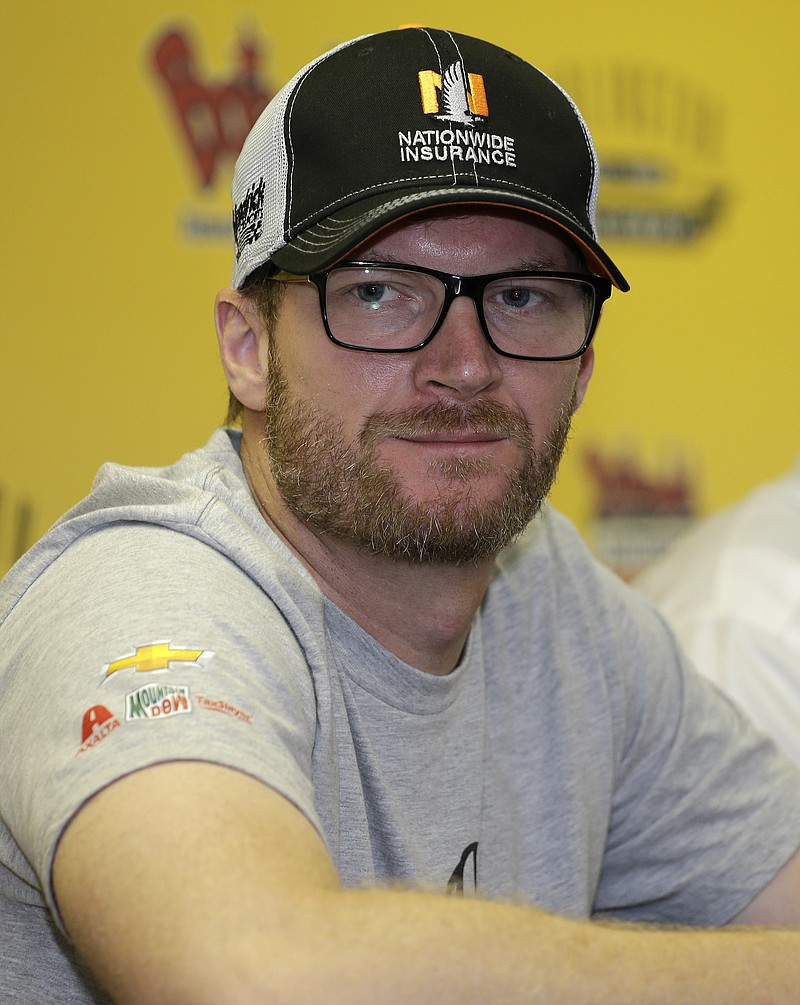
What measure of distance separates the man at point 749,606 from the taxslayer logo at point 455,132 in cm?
74

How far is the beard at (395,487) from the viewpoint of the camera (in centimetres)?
85

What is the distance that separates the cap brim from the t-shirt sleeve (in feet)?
0.70

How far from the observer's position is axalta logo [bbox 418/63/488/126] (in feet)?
2.80

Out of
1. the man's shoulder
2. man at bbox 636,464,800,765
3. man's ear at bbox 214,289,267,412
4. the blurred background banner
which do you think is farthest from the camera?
the blurred background banner

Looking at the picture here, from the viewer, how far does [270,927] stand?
52 cm

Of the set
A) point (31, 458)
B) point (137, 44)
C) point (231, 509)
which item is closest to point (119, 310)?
point (31, 458)

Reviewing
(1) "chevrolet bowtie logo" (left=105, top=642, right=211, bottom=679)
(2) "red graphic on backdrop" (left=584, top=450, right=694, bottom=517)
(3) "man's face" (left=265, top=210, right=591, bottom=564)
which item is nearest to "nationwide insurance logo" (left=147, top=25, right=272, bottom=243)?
(2) "red graphic on backdrop" (left=584, top=450, right=694, bottom=517)

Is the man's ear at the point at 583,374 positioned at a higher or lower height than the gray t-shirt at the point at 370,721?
higher

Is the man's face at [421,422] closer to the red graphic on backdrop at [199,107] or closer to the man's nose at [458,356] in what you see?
the man's nose at [458,356]

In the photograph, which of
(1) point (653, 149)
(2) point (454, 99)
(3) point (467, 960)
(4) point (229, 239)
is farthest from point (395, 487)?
(1) point (653, 149)

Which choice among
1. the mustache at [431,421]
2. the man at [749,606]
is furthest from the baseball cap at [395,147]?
the man at [749,606]

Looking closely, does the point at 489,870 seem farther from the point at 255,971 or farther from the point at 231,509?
the point at 255,971

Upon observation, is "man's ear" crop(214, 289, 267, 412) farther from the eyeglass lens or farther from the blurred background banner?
the blurred background banner

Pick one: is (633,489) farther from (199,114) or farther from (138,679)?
(138,679)
